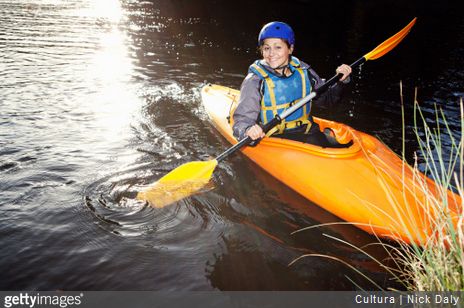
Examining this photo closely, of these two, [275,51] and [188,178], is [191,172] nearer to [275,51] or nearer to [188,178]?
[188,178]

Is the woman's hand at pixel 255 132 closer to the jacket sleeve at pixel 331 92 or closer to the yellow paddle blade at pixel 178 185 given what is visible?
the yellow paddle blade at pixel 178 185

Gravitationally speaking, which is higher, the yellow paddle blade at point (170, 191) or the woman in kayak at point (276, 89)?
the woman in kayak at point (276, 89)

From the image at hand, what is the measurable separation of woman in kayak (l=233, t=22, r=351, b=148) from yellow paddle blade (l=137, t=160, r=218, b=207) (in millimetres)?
593

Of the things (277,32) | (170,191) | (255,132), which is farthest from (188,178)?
(277,32)

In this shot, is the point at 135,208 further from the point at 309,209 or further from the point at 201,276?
the point at 309,209

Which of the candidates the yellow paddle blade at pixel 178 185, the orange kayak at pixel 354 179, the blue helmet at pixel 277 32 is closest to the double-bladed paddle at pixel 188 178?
the yellow paddle blade at pixel 178 185

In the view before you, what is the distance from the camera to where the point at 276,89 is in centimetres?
350

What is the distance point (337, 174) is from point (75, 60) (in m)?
7.94

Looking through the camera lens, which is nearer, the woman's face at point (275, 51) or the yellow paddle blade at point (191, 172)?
the woman's face at point (275, 51)

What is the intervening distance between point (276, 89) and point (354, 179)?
49.6 inches

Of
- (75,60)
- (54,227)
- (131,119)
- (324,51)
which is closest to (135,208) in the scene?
(54,227)

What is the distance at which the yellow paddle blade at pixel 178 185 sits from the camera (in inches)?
132

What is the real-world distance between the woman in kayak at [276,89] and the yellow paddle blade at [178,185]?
59cm

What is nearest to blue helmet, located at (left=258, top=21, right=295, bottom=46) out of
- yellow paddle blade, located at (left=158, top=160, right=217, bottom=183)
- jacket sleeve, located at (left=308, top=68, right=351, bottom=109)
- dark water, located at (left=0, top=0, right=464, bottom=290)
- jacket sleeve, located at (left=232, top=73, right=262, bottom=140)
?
jacket sleeve, located at (left=232, top=73, right=262, bottom=140)
